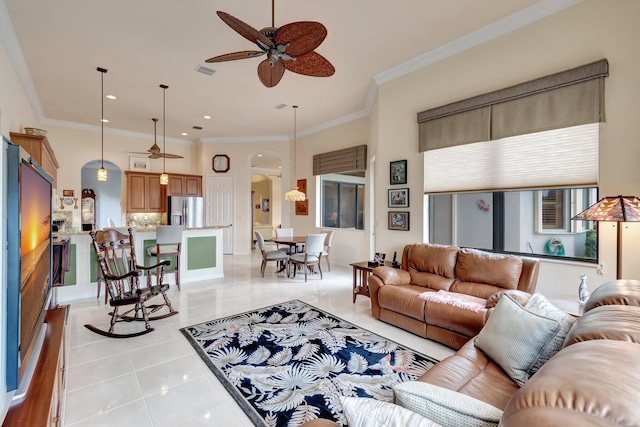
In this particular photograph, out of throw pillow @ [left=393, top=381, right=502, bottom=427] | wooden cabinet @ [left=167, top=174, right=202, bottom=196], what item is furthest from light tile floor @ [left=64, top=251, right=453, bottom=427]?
wooden cabinet @ [left=167, top=174, right=202, bottom=196]

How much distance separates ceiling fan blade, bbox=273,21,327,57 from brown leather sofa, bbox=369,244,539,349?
251 cm

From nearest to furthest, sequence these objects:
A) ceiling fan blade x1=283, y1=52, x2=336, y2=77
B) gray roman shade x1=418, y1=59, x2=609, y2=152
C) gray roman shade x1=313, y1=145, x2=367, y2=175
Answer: ceiling fan blade x1=283, y1=52, x2=336, y2=77 < gray roman shade x1=418, y1=59, x2=609, y2=152 < gray roman shade x1=313, y1=145, x2=367, y2=175

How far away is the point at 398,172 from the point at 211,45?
3.01 metres

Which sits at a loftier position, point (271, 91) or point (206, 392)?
point (271, 91)

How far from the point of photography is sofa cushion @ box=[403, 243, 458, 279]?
337cm

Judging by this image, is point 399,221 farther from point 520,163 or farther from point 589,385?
point 589,385

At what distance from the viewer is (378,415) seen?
0.83m

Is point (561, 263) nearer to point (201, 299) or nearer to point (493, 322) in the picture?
point (493, 322)

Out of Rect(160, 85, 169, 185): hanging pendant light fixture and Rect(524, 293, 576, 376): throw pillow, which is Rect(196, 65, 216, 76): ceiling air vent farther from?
Rect(524, 293, 576, 376): throw pillow

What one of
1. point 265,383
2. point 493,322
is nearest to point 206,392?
point 265,383

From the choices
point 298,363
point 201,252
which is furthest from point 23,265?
point 201,252

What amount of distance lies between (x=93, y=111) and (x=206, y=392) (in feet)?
21.0

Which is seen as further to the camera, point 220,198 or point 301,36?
point 220,198

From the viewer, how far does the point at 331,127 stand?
268 inches
